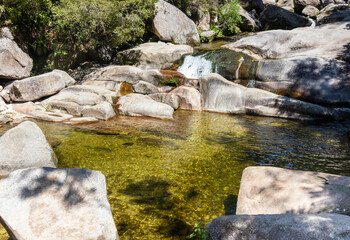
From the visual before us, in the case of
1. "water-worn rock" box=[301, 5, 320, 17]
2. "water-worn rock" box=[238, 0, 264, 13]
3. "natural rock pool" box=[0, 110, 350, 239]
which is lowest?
"natural rock pool" box=[0, 110, 350, 239]

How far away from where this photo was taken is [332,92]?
1222 cm

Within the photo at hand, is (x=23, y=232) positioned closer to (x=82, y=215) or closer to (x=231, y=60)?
(x=82, y=215)

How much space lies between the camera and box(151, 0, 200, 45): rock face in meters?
20.1

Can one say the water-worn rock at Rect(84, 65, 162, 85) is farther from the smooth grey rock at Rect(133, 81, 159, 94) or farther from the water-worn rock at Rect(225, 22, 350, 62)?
the water-worn rock at Rect(225, 22, 350, 62)

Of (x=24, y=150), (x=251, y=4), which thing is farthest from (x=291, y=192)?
(x=251, y=4)

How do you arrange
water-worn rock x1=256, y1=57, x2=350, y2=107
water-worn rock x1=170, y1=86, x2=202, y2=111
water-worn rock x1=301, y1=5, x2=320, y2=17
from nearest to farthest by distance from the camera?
water-worn rock x1=256, y1=57, x2=350, y2=107 < water-worn rock x1=170, y1=86, x2=202, y2=111 < water-worn rock x1=301, y1=5, x2=320, y2=17

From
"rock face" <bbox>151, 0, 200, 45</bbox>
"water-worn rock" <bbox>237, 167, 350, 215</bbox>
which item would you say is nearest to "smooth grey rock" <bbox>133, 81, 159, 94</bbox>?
"rock face" <bbox>151, 0, 200, 45</bbox>

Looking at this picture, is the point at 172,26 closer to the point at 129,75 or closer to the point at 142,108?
the point at 129,75

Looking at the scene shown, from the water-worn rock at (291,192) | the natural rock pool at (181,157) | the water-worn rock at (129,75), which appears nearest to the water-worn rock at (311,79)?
the natural rock pool at (181,157)

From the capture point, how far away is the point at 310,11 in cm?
2956

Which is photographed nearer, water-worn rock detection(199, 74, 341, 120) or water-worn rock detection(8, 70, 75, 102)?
water-worn rock detection(199, 74, 341, 120)

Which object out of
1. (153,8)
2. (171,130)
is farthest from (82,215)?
(153,8)

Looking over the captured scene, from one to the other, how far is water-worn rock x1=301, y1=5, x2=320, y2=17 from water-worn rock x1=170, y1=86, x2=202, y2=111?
24.6 m

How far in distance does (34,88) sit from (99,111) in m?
4.12
